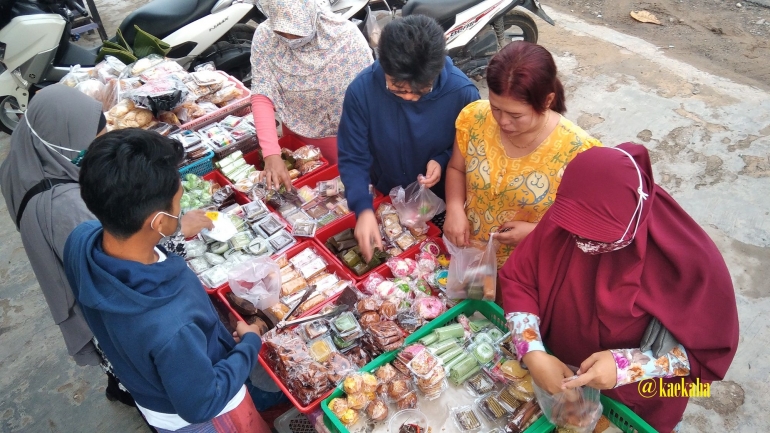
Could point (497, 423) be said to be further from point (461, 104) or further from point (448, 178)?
point (461, 104)

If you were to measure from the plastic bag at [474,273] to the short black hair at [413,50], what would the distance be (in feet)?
2.46

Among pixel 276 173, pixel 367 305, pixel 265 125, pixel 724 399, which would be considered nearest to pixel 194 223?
pixel 276 173

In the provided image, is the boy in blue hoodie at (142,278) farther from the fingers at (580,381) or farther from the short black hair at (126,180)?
the fingers at (580,381)

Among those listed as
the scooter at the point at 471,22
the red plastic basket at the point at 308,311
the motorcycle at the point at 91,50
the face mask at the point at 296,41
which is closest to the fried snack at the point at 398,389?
the red plastic basket at the point at 308,311

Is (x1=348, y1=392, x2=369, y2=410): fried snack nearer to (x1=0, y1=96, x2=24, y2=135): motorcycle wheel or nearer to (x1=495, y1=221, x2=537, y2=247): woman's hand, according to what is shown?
(x1=495, y1=221, x2=537, y2=247): woman's hand

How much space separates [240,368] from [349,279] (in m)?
0.89

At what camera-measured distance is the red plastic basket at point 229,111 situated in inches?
144

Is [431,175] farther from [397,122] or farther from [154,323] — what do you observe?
[154,323]

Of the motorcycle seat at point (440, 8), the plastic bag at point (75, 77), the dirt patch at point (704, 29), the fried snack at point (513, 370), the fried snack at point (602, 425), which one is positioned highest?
the motorcycle seat at point (440, 8)

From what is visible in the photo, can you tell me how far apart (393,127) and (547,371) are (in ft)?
4.31

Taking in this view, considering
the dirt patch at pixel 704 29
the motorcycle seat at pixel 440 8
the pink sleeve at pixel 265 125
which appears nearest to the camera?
the pink sleeve at pixel 265 125

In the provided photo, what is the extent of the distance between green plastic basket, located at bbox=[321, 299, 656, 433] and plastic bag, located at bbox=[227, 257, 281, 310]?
0.65 metres

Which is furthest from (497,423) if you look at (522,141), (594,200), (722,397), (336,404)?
(722,397)

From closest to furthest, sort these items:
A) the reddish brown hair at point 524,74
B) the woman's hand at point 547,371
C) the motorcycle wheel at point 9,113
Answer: the woman's hand at point 547,371 → the reddish brown hair at point 524,74 → the motorcycle wheel at point 9,113
